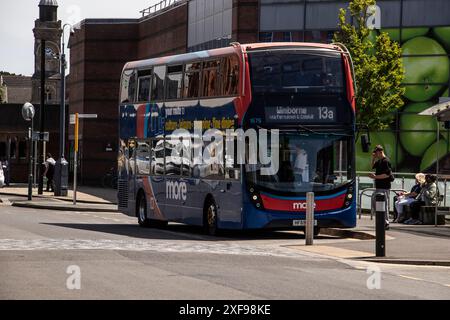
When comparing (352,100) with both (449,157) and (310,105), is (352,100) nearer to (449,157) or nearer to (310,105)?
(310,105)

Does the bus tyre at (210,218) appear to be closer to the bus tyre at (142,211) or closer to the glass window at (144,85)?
the bus tyre at (142,211)

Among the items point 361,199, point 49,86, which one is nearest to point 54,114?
point 361,199

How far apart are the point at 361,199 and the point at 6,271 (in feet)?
67.8

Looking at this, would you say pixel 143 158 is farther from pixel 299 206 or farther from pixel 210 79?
pixel 299 206

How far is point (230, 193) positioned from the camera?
24.3 m

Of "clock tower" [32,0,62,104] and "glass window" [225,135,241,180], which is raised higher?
"clock tower" [32,0,62,104]

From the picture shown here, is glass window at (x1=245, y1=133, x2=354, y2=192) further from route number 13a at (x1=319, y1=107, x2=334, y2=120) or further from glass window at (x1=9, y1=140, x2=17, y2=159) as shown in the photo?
glass window at (x1=9, y1=140, x2=17, y2=159)

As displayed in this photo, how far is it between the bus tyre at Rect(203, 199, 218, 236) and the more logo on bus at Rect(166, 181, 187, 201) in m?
1.18

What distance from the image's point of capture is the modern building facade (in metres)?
50.8

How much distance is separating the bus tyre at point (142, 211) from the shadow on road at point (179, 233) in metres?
0.24

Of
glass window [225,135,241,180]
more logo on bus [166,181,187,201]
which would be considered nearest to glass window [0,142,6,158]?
more logo on bus [166,181,187,201]

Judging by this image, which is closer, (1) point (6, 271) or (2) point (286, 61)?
(1) point (6, 271)

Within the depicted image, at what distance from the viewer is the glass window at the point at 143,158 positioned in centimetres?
2908

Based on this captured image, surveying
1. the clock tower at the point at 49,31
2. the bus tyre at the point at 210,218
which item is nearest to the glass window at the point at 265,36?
the bus tyre at the point at 210,218
